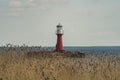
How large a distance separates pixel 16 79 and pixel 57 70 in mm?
1095

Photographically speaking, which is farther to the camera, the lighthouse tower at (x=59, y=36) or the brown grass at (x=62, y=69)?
the lighthouse tower at (x=59, y=36)

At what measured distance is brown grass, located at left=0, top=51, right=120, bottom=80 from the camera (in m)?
9.55

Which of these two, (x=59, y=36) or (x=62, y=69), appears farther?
(x=59, y=36)

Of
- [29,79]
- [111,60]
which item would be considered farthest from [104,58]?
[29,79]

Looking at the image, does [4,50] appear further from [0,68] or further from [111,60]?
[111,60]

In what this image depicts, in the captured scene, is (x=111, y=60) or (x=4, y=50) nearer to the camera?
(x=111, y=60)

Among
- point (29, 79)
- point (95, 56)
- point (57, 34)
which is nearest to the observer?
point (29, 79)

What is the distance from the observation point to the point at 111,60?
34.6ft

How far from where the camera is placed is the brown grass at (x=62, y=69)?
31.3 feet

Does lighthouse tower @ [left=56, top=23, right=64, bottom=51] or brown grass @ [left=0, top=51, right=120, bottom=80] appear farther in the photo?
lighthouse tower @ [left=56, top=23, right=64, bottom=51]

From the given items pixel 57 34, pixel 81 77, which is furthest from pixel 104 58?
pixel 57 34

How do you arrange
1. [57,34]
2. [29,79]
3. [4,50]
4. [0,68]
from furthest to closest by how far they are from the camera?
[57,34] < [4,50] < [0,68] < [29,79]

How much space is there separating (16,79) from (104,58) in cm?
266

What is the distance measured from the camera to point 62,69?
32.8 feet
